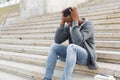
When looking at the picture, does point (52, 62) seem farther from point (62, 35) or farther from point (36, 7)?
point (36, 7)

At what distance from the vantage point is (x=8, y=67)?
4086 mm

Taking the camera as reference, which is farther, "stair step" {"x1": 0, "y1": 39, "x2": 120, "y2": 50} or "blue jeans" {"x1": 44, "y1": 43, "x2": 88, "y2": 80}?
"stair step" {"x1": 0, "y1": 39, "x2": 120, "y2": 50}

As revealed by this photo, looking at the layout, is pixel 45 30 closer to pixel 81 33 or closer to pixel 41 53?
pixel 41 53

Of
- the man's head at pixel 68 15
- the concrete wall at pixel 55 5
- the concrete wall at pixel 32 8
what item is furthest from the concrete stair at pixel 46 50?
the concrete wall at pixel 32 8

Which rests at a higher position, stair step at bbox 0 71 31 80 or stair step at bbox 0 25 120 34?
stair step at bbox 0 25 120 34

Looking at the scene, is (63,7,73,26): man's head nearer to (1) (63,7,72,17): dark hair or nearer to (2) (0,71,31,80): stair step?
(1) (63,7,72,17): dark hair

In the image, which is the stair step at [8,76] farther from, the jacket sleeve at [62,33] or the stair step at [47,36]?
the stair step at [47,36]

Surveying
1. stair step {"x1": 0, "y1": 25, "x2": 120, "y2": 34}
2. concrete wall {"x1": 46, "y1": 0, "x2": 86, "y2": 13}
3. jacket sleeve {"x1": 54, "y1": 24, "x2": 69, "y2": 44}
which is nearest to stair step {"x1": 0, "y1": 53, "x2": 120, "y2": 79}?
jacket sleeve {"x1": 54, "y1": 24, "x2": 69, "y2": 44}

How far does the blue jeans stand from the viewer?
2715 mm

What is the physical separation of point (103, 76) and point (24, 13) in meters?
6.02

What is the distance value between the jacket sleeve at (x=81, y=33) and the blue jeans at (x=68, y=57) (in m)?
0.08

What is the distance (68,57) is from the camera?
8.96 ft

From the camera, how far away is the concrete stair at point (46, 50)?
3.07 meters

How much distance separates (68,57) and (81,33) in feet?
1.10
